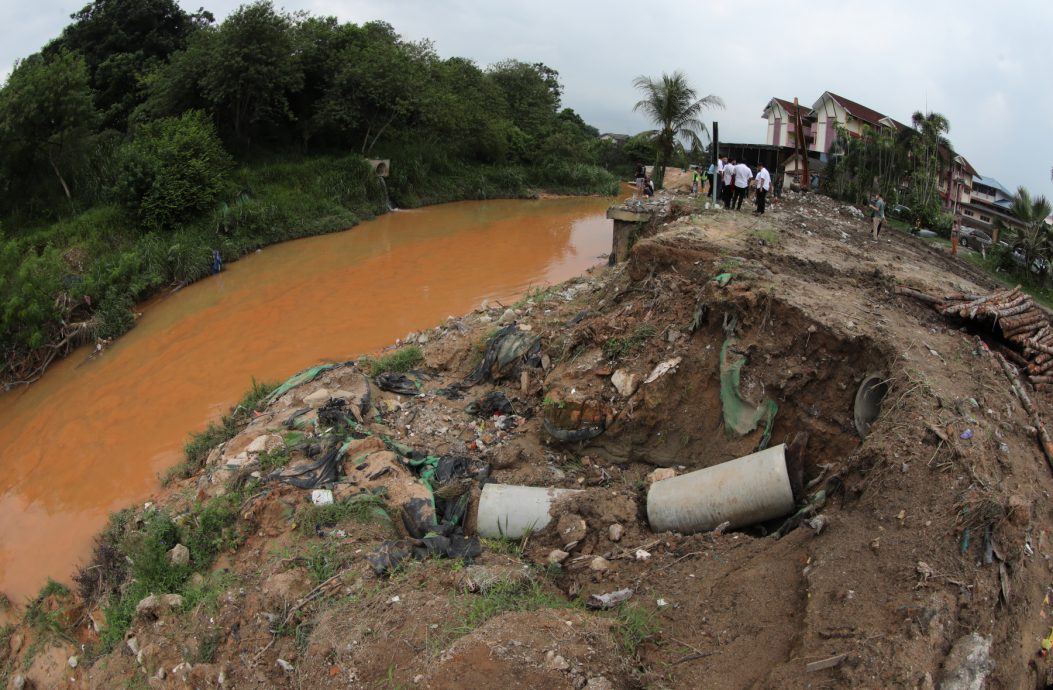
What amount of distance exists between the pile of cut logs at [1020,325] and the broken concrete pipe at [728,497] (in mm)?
2997

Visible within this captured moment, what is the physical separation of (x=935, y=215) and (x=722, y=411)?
12079 millimetres

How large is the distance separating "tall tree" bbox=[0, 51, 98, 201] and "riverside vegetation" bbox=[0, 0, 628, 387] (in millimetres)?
47

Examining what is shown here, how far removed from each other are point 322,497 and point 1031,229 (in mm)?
12585

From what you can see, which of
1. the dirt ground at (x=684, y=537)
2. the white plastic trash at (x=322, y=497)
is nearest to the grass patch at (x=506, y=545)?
the dirt ground at (x=684, y=537)

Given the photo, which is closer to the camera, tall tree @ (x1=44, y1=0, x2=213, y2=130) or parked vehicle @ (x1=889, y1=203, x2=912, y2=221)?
parked vehicle @ (x1=889, y1=203, x2=912, y2=221)

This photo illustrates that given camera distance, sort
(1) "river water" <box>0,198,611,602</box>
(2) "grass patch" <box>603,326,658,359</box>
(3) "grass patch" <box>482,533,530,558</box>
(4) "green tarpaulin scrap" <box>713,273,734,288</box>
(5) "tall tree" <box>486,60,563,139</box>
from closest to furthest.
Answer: (3) "grass patch" <box>482,533,530,558</box>
(4) "green tarpaulin scrap" <box>713,273,734,288</box>
(2) "grass patch" <box>603,326,658,359</box>
(1) "river water" <box>0,198,611,602</box>
(5) "tall tree" <box>486,60,563,139</box>

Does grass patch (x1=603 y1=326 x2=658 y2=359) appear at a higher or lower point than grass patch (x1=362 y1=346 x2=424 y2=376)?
higher

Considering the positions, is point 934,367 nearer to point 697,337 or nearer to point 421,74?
point 697,337

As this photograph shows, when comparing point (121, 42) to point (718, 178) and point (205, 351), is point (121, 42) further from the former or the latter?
point (718, 178)

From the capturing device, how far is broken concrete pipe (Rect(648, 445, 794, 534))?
5316 mm

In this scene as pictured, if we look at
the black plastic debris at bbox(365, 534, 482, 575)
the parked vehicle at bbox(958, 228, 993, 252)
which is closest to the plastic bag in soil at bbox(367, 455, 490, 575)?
the black plastic debris at bbox(365, 534, 482, 575)

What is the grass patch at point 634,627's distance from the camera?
13.6 ft

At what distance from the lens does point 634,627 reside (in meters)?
4.27

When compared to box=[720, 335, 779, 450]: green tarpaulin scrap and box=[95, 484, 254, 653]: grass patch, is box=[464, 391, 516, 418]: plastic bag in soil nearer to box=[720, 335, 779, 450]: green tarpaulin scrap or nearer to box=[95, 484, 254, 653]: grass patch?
box=[720, 335, 779, 450]: green tarpaulin scrap
